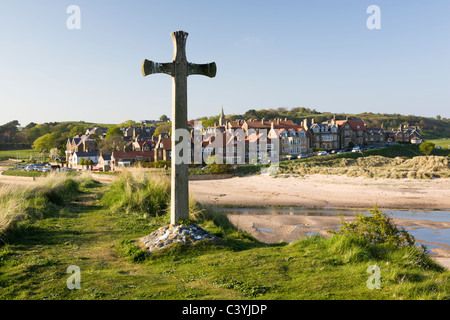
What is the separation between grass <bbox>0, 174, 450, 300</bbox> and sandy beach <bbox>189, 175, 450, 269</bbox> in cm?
632

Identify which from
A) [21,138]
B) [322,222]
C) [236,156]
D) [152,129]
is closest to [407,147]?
[236,156]

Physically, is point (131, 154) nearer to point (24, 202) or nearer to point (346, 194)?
point (346, 194)

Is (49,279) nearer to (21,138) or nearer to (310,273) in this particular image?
(310,273)

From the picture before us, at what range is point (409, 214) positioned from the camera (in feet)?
76.2

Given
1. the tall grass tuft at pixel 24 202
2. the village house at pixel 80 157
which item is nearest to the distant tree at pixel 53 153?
the village house at pixel 80 157

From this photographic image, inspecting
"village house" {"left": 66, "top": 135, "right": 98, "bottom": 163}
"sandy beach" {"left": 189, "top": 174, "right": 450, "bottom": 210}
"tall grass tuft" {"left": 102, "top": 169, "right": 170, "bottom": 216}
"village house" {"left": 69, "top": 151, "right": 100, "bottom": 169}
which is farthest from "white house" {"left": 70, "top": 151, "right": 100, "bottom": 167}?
"tall grass tuft" {"left": 102, "top": 169, "right": 170, "bottom": 216}

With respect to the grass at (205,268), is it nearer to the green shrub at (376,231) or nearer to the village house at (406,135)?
the green shrub at (376,231)

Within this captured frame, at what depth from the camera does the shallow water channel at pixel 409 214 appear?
16409 millimetres

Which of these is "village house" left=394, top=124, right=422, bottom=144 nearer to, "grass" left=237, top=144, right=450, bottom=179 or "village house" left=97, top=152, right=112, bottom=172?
"grass" left=237, top=144, right=450, bottom=179

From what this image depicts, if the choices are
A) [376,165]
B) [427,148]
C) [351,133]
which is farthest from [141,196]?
[351,133]

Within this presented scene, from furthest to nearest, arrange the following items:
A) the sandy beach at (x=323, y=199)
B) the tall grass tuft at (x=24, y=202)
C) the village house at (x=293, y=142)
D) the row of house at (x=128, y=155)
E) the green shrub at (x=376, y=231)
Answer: the village house at (x=293, y=142) → the row of house at (x=128, y=155) → the sandy beach at (x=323, y=199) → the tall grass tuft at (x=24, y=202) → the green shrub at (x=376, y=231)

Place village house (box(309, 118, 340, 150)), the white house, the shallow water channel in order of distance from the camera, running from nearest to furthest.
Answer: the shallow water channel
the white house
village house (box(309, 118, 340, 150))

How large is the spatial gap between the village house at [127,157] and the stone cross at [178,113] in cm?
6035

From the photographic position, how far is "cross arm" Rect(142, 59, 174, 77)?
827 cm
